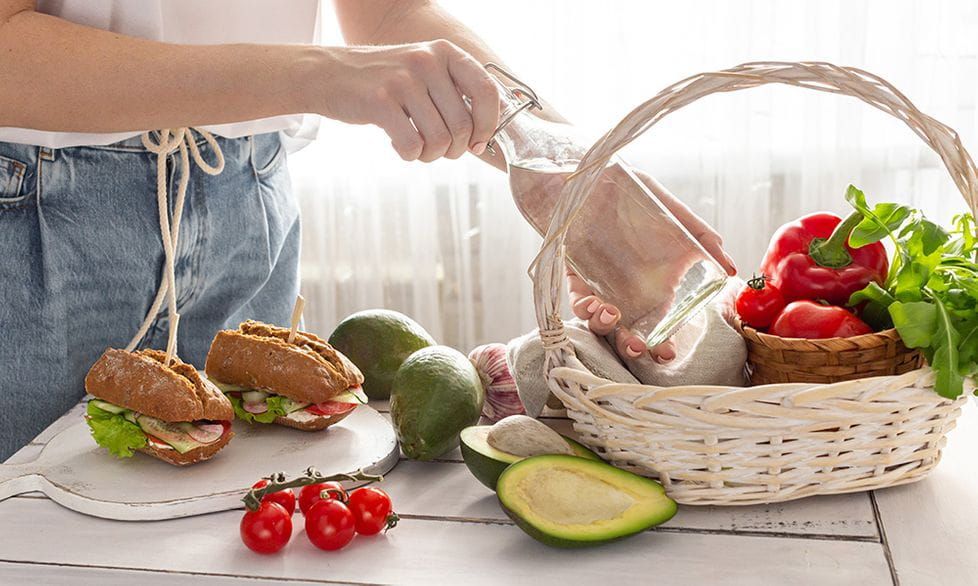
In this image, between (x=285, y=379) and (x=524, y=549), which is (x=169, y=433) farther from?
(x=524, y=549)

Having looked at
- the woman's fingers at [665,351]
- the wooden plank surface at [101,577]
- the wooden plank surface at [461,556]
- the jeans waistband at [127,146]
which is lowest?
the wooden plank surface at [101,577]

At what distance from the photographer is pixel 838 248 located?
91 centimetres

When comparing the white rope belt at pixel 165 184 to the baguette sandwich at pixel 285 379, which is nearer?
the baguette sandwich at pixel 285 379

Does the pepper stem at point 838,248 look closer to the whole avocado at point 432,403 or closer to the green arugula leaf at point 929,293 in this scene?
the green arugula leaf at point 929,293

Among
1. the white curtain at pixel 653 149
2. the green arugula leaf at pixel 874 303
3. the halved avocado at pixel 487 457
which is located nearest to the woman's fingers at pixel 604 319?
the halved avocado at pixel 487 457

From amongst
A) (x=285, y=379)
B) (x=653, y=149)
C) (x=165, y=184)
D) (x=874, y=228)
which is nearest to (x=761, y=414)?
(x=874, y=228)

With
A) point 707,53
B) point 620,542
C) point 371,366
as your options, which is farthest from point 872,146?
point 620,542

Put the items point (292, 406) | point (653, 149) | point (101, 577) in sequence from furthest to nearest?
point (653, 149), point (292, 406), point (101, 577)

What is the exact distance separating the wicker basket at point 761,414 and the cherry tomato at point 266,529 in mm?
252

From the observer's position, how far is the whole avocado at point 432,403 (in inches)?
35.7

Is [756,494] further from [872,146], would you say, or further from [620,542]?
[872,146]

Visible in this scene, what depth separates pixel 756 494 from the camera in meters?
0.80

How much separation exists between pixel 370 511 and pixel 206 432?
0.70ft

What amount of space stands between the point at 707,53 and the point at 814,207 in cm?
45
